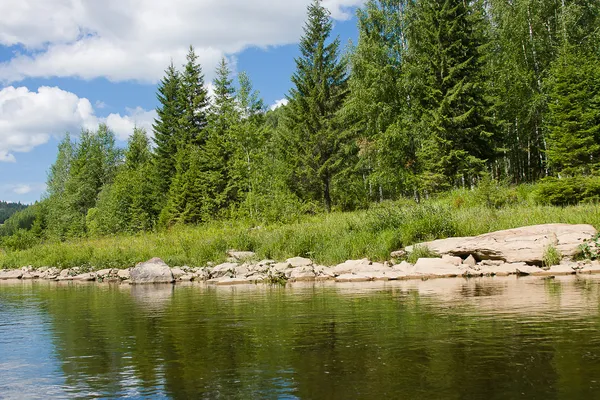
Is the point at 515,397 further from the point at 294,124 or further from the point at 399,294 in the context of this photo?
the point at 294,124

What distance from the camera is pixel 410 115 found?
35156 millimetres

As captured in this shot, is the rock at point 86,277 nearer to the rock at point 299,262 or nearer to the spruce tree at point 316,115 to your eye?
the rock at point 299,262

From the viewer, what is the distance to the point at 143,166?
5312 cm

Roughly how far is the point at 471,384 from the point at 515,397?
0.49m

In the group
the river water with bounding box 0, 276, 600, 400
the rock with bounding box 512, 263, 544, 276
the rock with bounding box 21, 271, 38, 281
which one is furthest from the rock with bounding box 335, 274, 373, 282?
the rock with bounding box 21, 271, 38, 281

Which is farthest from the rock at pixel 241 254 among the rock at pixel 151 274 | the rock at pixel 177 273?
the rock at pixel 151 274

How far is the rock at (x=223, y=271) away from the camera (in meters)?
18.9

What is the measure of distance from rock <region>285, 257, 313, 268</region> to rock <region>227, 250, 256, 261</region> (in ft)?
9.22

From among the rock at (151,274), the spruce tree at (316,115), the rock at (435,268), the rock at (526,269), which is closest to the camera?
the rock at (526,269)

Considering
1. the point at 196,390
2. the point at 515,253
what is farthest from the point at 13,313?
the point at 515,253

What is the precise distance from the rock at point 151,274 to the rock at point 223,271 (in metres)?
1.71

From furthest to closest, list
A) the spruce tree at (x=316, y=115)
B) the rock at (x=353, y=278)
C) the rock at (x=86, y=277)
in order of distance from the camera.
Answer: the spruce tree at (x=316, y=115) → the rock at (x=86, y=277) → the rock at (x=353, y=278)

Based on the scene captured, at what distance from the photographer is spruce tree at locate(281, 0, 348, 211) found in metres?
36.2

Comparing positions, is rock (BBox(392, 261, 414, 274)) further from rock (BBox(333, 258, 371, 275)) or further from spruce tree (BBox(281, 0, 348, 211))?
spruce tree (BBox(281, 0, 348, 211))
